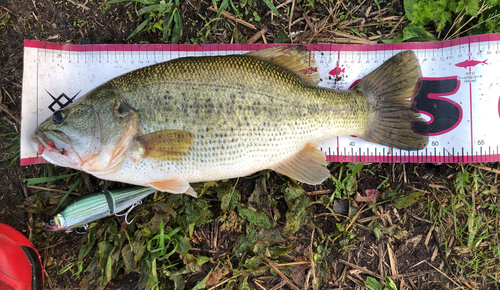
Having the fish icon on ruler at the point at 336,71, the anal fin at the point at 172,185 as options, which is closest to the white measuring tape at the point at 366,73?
the fish icon on ruler at the point at 336,71

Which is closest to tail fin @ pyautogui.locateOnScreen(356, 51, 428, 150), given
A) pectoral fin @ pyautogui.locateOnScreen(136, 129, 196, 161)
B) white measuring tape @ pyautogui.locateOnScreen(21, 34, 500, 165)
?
white measuring tape @ pyautogui.locateOnScreen(21, 34, 500, 165)

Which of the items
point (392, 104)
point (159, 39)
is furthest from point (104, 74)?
point (392, 104)

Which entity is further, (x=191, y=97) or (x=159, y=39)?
(x=159, y=39)

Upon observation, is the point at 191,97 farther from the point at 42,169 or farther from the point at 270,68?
the point at 42,169

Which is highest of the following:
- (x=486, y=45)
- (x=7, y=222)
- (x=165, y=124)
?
(x=486, y=45)

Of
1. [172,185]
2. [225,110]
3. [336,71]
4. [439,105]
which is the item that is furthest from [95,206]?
[439,105]

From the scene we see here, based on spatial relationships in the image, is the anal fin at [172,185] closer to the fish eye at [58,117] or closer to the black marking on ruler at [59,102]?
the fish eye at [58,117]

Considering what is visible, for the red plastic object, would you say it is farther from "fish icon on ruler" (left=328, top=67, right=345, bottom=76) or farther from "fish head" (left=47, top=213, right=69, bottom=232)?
"fish icon on ruler" (left=328, top=67, right=345, bottom=76)
